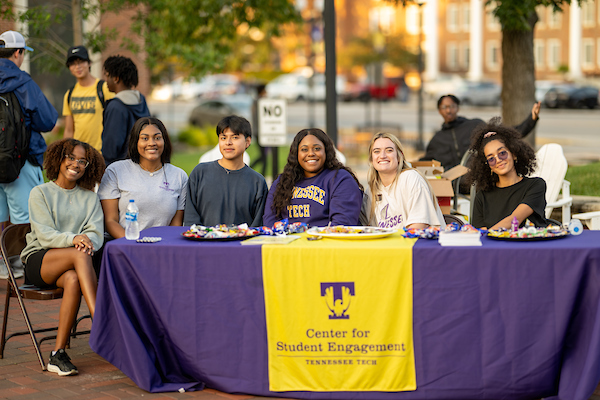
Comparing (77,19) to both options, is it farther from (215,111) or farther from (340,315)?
(215,111)

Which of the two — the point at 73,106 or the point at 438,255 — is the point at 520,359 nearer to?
the point at 438,255

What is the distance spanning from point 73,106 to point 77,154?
2.54m

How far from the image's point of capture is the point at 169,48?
13383 mm

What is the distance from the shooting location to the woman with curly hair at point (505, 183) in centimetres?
516

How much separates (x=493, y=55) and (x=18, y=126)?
62.2 meters

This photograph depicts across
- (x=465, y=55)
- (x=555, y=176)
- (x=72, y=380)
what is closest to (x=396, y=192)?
(x=72, y=380)

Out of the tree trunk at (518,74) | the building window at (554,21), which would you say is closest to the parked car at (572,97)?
the tree trunk at (518,74)

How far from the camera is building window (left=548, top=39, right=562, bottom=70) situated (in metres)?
61.5

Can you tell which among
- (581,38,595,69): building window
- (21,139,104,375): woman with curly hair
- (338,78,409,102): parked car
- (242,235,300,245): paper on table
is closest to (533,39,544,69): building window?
(581,38,595,69): building window

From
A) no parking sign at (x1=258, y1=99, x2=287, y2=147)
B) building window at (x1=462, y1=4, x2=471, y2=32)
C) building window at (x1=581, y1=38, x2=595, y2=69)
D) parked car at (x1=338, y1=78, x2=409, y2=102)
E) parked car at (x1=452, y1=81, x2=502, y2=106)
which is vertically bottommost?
no parking sign at (x1=258, y1=99, x2=287, y2=147)

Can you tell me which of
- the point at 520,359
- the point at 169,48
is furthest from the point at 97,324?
the point at 169,48

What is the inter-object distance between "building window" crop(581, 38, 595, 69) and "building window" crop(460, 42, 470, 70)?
9.74m

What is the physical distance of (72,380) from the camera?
4750 mm

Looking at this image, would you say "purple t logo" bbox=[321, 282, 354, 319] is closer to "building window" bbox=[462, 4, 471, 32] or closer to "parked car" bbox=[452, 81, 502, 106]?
"parked car" bbox=[452, 81, 502, 106]
